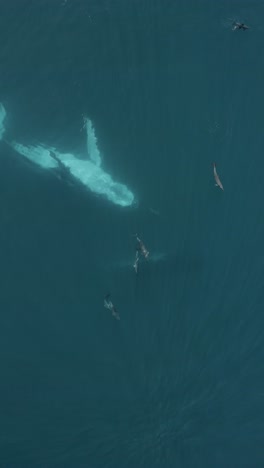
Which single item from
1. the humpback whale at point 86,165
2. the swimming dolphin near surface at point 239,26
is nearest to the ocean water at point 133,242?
the swimming dolphin near surface at point 239,26

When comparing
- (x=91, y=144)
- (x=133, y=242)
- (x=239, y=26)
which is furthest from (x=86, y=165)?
(x=239, y=26)

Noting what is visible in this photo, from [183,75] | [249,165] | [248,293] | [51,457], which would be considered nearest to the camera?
[51,457]

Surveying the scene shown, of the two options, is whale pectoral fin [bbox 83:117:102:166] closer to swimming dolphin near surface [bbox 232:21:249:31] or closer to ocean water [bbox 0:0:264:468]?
ocean water [bbox 0:0:264:468]

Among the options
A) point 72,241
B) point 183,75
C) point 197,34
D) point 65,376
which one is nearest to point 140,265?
point 72,241

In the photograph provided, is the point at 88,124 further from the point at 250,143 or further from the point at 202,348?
the point at 202,348

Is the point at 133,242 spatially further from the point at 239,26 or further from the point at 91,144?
the point at 239,26
